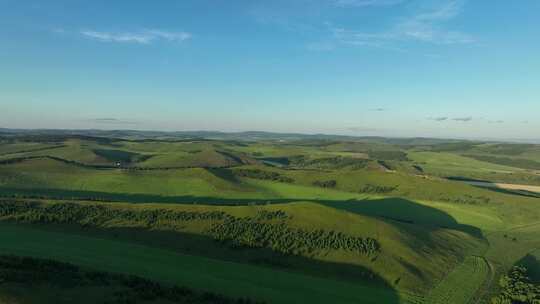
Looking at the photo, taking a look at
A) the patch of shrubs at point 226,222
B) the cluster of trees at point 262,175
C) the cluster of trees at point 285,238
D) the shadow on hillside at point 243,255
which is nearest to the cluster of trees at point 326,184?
the cluster of trees at point 262,175

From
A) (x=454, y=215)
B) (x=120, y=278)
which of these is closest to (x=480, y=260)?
(x=454, y=215)

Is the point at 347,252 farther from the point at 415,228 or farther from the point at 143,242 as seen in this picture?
the point at 143,242

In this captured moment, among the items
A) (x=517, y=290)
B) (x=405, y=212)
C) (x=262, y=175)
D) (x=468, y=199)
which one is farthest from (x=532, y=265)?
(x=262, y=175)

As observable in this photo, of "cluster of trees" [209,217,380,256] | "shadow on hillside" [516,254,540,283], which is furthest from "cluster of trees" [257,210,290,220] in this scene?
"shadow on hillside" [516,254,540,283]

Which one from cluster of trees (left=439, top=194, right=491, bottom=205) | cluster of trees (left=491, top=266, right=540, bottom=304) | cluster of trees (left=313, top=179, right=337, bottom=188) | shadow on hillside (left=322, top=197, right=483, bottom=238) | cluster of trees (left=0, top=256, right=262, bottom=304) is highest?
cluster of trees (left=0, top=256, right=262, bottom=304)

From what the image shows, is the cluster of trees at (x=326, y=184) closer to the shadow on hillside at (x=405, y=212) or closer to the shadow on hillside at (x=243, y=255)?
the shadow on hillside at (x=405, y=212)

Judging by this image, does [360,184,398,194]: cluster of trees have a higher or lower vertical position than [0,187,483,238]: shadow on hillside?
higher

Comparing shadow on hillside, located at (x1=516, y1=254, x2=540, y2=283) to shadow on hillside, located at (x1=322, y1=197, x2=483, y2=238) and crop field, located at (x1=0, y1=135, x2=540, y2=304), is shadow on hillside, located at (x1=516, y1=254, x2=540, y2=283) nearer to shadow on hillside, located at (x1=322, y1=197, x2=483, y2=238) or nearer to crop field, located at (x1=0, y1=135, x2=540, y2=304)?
A: crop field, located at (x1=0, y1=135, x2=540, y2=304)
